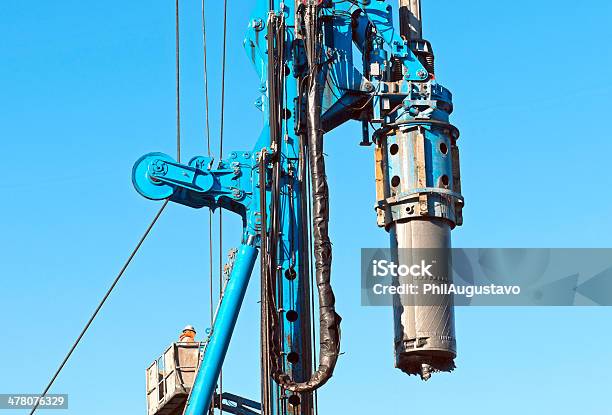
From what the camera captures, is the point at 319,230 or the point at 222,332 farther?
the point at 222,332

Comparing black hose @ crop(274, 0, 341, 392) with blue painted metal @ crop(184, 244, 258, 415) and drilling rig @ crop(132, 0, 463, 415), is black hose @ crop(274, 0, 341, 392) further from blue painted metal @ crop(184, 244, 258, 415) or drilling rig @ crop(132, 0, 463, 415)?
blue painted metal @ crop(184, 244, 258, 415)

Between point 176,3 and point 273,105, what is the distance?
4334mm

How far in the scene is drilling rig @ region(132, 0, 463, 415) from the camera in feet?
69.1

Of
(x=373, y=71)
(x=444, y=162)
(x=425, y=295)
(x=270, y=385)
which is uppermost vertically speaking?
(x=373, y=71)

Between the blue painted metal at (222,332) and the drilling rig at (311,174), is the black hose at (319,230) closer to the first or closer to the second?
the drilling rig at (311,174)

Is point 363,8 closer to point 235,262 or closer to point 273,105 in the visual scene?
point 273,105

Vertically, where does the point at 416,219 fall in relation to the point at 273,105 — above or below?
below

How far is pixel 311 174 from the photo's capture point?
20.8 m

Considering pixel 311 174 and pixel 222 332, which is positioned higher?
pixel 311 174

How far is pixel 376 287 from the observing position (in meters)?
22.2

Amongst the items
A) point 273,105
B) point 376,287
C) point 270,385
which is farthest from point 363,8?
point 270,385

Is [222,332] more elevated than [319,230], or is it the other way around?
[319,230]

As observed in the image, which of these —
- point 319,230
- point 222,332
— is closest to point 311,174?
point 319,230

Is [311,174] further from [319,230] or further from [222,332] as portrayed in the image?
[222,332]
